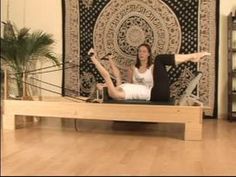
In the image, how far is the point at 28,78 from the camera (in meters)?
5.61

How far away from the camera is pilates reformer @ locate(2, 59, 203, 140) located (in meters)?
3.74

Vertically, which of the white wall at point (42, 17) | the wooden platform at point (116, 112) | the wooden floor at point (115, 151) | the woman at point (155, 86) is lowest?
the wooden floor at point (115, 151)

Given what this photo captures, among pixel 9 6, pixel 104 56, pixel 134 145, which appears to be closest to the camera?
pixel 134 145

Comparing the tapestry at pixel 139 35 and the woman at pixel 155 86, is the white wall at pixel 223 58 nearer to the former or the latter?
the tapestry at pixel 139 35

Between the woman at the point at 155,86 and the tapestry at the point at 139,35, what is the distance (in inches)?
43.4

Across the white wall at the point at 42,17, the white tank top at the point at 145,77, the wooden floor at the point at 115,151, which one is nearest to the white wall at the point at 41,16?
the white wall at the point at 42,17

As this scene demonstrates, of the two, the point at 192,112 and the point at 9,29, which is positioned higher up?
the point at 9,29

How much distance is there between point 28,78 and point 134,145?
2.64 metres

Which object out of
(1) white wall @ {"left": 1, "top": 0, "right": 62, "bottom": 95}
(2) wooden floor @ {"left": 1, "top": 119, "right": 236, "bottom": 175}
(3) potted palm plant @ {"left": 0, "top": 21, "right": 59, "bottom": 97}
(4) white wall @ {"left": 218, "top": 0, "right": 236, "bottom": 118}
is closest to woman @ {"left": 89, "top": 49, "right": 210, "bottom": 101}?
(2) wooden floor @ {"left": 1, "top": 119, "right": 236, "bottom": 175}

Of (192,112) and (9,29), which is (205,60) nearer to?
(192,112)

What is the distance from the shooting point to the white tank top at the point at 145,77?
4.61 metres

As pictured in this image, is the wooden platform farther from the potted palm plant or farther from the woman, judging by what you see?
the potted palm plant

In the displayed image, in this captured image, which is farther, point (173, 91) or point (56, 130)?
point (173, 91)

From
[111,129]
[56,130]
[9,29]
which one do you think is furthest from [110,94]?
[9,29]
